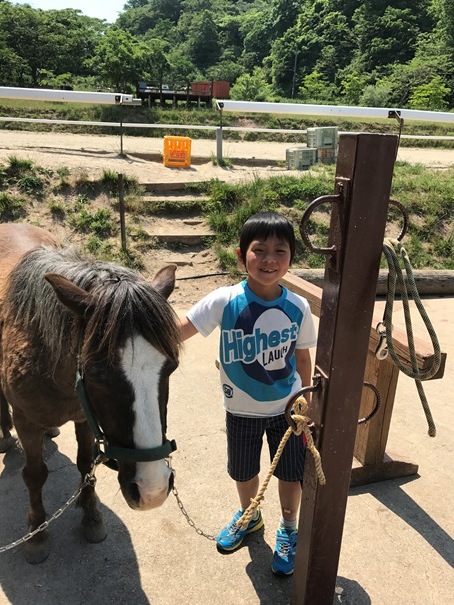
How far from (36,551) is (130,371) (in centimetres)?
137

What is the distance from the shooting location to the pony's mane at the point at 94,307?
4.94 feet

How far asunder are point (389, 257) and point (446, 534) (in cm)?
178

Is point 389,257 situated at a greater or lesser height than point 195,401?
greater

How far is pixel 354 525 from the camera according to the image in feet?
7.96

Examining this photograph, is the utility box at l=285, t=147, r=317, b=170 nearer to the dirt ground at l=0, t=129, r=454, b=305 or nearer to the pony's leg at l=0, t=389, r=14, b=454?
the dirt ground at l=0, t=129, r=454, b=305

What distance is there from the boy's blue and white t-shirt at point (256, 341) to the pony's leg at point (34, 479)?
1013 millimetres

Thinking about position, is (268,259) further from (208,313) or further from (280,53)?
(280,53)

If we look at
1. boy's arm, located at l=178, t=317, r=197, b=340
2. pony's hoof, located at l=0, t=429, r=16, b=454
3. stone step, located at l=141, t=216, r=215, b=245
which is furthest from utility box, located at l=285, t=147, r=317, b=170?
boy's arm, located at l=178, t=317, r=197, b=340

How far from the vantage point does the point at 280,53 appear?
5375cm

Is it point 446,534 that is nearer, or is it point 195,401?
point 446,534

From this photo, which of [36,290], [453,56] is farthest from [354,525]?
[453,56]

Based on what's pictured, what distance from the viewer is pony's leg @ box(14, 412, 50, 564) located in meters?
2.20

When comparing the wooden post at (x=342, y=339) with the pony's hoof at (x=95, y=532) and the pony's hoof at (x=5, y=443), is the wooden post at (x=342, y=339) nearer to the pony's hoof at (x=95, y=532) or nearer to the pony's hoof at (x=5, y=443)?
the pony's hoof at (x=95, y=532)

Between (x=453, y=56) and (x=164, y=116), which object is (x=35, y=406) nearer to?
(x=164, y=116)
